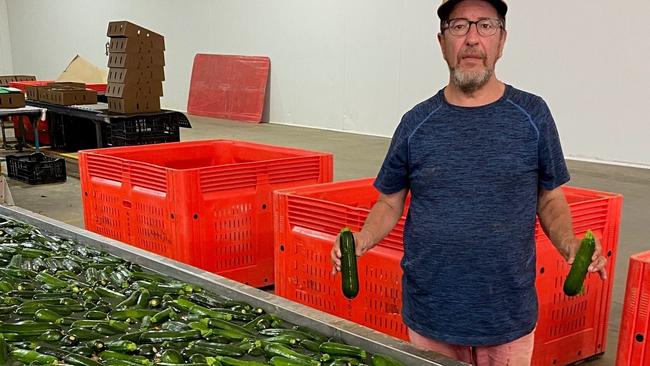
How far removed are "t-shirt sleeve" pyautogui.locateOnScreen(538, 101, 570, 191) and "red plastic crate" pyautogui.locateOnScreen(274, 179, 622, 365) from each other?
104 cm

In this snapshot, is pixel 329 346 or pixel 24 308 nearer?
pixel 329 346

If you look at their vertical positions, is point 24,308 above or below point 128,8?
below

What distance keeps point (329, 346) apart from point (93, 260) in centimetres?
152

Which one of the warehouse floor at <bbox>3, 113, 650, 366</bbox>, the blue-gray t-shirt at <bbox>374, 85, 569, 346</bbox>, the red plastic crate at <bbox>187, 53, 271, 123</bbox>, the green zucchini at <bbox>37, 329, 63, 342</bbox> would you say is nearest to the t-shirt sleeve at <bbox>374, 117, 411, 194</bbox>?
the blue-gray t-shirt at <bbox>374, 85, 569, 346</bbox>

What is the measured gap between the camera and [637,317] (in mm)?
2506

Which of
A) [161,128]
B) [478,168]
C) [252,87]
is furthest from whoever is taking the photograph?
[252,87]

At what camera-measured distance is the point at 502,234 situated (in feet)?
6.59

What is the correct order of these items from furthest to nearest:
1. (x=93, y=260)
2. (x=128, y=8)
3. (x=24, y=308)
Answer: (x=128, y=8) → (x=93, y=260) → (x=24, y=308)

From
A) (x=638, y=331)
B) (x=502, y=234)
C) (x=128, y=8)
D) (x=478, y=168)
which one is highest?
(x=128, y=8)

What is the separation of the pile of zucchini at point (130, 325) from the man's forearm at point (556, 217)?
2.07 feet

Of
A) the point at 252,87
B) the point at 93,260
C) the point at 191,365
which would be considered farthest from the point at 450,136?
the point at 252,87

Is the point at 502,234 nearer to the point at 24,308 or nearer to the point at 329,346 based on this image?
the point at 329,346

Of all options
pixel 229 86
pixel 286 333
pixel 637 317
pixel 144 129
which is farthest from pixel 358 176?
pixel 229 86

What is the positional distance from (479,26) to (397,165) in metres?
0.50
